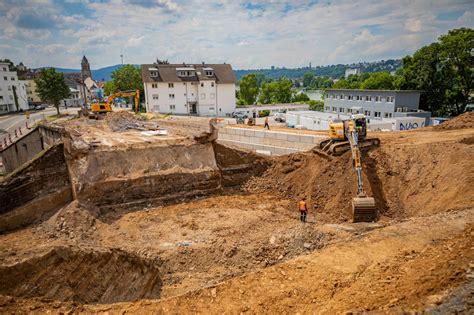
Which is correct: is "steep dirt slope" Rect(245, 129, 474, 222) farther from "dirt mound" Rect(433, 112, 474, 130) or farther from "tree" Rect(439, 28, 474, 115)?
"tree" Rect(439, 28, 474, 115)

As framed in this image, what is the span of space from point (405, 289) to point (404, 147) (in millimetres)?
10078

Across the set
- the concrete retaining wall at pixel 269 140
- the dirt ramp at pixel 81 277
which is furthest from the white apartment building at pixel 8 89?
the dirt ramp at pixel 81 277

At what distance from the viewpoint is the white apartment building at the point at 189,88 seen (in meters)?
40.2

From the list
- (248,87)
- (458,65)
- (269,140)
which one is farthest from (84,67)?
(458,65)

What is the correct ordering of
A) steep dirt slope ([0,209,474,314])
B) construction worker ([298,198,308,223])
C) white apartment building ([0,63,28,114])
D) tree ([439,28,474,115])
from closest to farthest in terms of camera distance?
steep dirt slope ([0,209,474,314])
construction worker ([298,198,308,223])
tree ([439,28,474,115])
white apartment building ([0,63,28,114])

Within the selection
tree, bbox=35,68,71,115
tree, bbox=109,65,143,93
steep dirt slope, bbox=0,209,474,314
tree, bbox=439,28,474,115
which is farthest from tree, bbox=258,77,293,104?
steep dirt slope, bbox=0,209,474,314

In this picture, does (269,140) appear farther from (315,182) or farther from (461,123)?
(461,123)

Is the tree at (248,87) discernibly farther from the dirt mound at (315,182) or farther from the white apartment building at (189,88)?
the dirt mound at (315,182)

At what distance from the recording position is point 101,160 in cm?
1395

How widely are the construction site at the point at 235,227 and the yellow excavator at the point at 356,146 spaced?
0.32 feet

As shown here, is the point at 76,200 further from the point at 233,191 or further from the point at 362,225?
the point at 362,225

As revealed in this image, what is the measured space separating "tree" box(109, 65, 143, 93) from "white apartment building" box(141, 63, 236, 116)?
876 cm

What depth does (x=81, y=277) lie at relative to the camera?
6.86 meters

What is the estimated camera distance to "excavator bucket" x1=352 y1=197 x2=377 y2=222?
1150 centimetres
